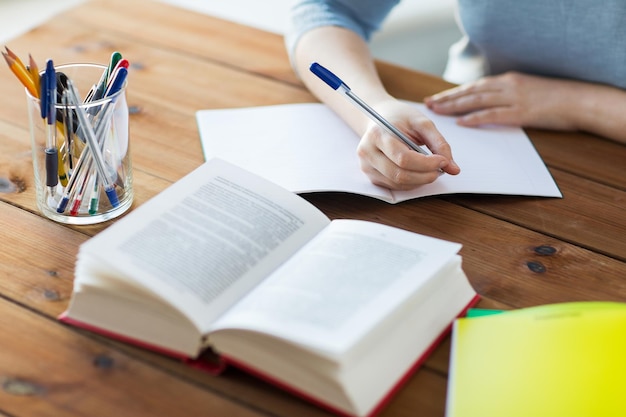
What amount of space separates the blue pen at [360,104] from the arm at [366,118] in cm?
1

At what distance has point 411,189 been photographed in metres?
1.10

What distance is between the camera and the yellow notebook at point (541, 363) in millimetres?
747

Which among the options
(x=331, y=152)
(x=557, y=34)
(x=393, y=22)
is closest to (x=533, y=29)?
(x=557, y=34)

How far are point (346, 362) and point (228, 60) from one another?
0.83 metres

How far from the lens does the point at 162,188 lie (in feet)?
3.59

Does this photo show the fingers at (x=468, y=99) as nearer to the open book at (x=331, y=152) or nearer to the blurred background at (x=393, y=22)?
the open book at (x=331, y=152)

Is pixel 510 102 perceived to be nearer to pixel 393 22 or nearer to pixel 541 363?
pixel 541 363

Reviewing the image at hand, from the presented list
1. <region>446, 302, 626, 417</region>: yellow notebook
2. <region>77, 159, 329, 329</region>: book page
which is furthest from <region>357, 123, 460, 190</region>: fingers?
<region>446, 302, 626, 417</region>: yellow notebook

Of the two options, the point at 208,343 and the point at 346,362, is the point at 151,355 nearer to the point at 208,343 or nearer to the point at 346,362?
the point at 208,343

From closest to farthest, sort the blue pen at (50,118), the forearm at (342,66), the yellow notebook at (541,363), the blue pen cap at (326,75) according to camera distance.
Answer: the yellow notebook at (541,363) → the blue pen at (50,118) → the blue pen cap at (326,75) → the forearm at (342,66)

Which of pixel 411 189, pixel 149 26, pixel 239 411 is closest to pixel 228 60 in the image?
pixel 149 26

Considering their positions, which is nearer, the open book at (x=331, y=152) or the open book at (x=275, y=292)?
the open book at (x=275, y=292)

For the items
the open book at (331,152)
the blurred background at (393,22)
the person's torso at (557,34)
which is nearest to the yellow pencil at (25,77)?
the open book at (331,152)

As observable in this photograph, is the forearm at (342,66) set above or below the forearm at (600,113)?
below
